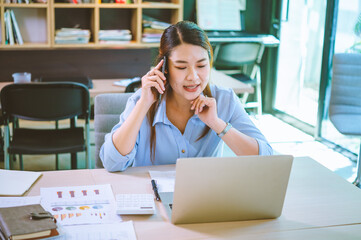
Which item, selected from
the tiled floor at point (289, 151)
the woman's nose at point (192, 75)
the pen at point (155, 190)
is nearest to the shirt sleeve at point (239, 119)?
the woman's nose at point (192, 75)

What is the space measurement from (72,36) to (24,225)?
2.96 metres

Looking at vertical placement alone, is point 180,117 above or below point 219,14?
below

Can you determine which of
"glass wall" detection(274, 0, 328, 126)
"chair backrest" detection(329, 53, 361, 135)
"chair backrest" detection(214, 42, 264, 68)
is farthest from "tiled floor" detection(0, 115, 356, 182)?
"chair backrest" detection(214, 42, 264, 68)

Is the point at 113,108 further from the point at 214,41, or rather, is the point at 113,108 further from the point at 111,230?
the point at 214,41

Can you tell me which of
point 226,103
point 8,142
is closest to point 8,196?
point 226,103

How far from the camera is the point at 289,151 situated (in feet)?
13.5

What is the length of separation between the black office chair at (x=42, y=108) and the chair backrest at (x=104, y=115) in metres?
0.83

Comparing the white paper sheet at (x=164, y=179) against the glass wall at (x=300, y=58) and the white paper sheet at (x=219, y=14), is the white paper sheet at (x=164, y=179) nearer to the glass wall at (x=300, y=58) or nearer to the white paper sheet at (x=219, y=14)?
the glass wall at (x=300, y=58)

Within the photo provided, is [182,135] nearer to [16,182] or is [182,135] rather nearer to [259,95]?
[16,182]

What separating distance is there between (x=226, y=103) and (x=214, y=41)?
2875 millimetres

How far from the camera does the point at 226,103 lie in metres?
1.85

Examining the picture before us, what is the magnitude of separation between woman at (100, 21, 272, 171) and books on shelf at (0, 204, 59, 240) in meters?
0.47

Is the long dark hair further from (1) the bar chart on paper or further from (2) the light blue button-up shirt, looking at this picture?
(1) the bar chart on paper

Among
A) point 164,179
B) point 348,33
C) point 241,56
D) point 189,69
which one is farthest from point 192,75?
point 241,56
